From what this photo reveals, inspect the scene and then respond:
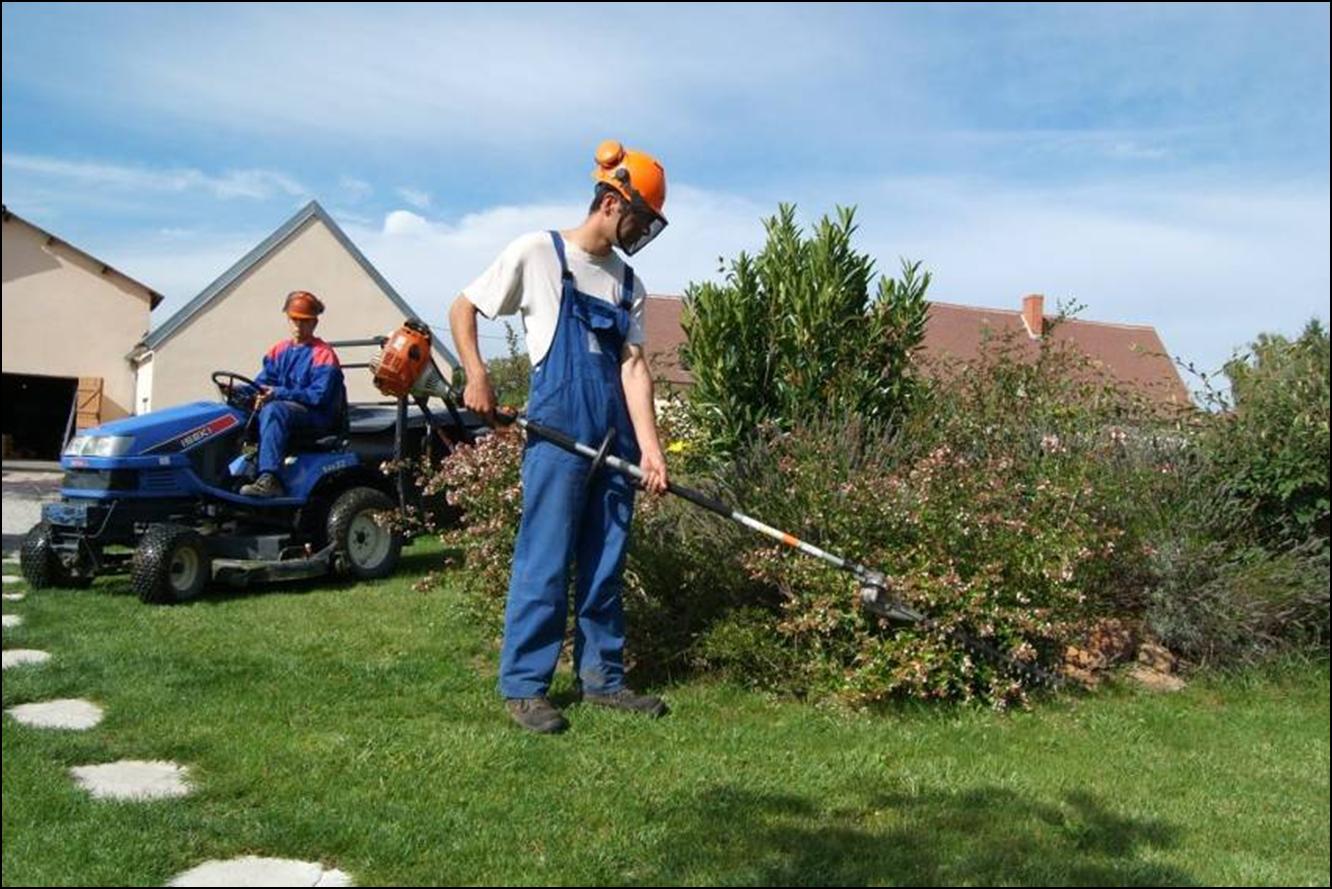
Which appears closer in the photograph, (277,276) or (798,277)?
(798,277)

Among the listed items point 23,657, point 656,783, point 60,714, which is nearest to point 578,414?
point 656,783

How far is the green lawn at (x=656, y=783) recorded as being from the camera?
3.05 m

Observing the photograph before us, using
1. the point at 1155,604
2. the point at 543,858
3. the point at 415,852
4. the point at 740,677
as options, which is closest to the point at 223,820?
the point at 415,852

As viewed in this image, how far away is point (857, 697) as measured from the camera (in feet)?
15.1

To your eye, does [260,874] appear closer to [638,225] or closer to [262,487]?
[638,225]

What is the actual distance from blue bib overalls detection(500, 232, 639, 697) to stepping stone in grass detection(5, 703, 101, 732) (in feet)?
4.99

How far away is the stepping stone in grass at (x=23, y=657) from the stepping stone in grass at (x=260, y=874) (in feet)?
8.71

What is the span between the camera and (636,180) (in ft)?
15.1

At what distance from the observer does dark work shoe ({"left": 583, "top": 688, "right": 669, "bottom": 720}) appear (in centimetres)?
454

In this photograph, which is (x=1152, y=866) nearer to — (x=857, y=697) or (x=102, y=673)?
(x=857, y=697)

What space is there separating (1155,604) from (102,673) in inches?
183

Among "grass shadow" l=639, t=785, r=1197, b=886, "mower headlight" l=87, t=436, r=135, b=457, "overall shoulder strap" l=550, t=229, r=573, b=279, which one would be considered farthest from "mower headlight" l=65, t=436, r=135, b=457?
"grass shadow" l=639, t=785, r=1197, b=886

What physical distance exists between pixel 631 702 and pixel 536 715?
0.42 m

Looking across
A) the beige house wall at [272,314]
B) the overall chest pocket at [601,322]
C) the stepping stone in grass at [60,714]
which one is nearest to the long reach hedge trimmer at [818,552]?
the overall chest pocket at [601,322]
